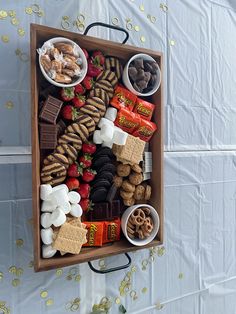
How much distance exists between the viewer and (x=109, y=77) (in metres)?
0.82

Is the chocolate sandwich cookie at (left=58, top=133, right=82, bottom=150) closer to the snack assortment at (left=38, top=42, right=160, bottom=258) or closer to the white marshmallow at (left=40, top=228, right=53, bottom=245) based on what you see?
the snack assortment at (left=38, top=42, right=160, bottom=258)

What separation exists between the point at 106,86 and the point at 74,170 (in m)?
0.24

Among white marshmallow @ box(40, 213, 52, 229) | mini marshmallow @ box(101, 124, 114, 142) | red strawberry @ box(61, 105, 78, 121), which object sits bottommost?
white marshmallow @ box(40, 213, 52, 229)

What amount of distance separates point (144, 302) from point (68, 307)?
0.26 meters

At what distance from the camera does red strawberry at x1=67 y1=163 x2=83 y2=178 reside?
2.51 feet

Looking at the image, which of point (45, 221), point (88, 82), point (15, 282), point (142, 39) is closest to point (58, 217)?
point (45, 221)

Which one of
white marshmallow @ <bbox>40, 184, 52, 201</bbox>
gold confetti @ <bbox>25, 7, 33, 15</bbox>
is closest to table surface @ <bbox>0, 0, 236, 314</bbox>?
gold confetti @ <bbox>25, 7, 33, 15</bbox>

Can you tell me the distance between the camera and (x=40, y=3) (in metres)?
0.80

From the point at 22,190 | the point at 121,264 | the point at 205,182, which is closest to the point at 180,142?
the point at 205,182

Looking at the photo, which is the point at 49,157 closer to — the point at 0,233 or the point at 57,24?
the point at 0,233

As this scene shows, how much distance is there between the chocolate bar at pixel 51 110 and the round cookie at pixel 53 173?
107mm

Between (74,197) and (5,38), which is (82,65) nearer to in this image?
(5,38)

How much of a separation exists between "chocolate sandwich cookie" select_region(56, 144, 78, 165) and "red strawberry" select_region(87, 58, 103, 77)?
0.67 feet

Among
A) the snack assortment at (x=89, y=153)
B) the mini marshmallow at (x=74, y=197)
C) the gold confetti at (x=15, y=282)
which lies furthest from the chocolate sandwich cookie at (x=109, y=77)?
the gold confetti at (x=15, y=282)
